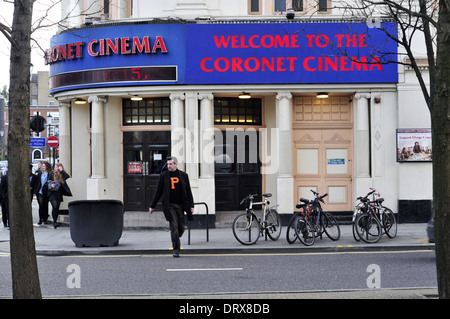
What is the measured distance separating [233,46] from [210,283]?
30.2 ft

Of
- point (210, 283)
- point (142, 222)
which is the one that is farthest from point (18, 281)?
point (142, 222)

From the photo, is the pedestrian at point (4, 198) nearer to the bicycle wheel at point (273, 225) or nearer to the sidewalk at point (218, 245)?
the sidewalk at point (218, 245)

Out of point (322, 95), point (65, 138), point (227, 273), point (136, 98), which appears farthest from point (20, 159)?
point (65, 138)

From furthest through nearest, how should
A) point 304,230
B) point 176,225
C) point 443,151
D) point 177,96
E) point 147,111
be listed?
point 147,111
point 177,96
point 304,230
point 176,225
point 443,151

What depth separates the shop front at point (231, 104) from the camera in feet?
54.9

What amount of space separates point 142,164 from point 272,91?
4575mm

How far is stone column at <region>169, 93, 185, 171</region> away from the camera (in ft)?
54.9

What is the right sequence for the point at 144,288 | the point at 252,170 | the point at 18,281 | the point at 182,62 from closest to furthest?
the point at 18,281 < the point at 144,288 < the point at 182,62 < the point at 252,170

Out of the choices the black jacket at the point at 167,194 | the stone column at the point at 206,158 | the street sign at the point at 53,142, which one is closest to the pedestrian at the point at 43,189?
the street sign at the point at 53,142

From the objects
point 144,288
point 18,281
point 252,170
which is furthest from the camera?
point 252,170

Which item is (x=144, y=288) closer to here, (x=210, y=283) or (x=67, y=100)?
(x=210, y=283)

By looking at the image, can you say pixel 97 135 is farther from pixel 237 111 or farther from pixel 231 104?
pixel 237 111

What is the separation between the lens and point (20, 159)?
19.7ft

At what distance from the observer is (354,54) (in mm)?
16781
